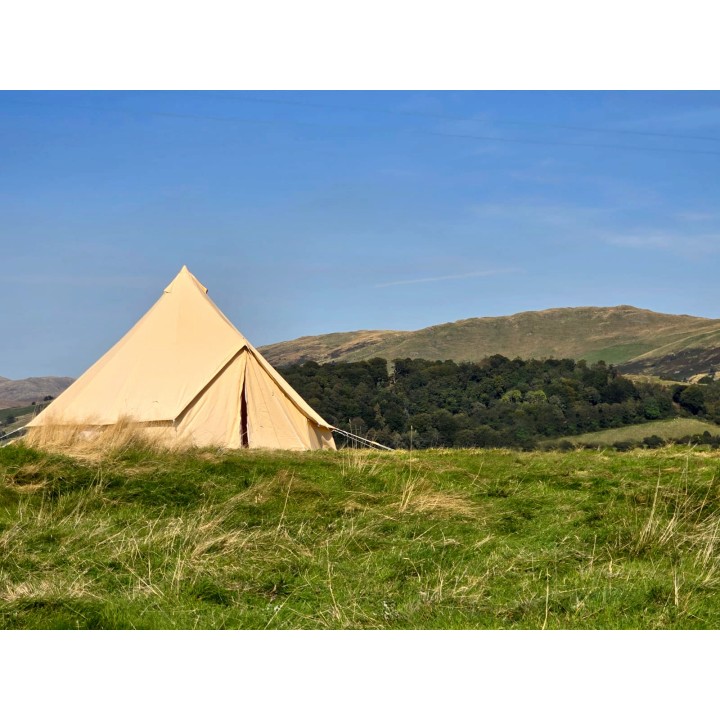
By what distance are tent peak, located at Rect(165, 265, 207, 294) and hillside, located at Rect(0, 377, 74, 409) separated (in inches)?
3700

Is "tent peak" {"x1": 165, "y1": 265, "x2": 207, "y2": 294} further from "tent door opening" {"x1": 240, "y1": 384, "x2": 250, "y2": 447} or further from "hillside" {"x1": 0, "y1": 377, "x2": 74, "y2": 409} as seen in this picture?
"hillside" {"x1": 0, "y1": 377, "x2": 74, "y2": 409}

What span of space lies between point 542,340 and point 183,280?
402 feet

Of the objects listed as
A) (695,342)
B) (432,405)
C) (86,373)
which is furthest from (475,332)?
(86,373)

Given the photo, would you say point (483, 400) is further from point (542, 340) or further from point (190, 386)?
point (542, 340)

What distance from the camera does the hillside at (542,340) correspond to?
12506 cm

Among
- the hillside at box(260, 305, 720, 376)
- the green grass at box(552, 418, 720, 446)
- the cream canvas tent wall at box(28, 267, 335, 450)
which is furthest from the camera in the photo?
the hillside at box(260, 305, 720, 376)

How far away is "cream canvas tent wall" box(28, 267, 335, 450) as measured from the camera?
17203mm

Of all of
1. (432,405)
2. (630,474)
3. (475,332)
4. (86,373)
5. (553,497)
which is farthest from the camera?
(475,332)

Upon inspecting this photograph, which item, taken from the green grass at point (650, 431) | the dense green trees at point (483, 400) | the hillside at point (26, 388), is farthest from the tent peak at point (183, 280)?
the hillside at point (26, 388)

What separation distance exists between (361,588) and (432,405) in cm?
3432

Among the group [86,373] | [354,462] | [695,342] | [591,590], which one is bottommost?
[591,590]

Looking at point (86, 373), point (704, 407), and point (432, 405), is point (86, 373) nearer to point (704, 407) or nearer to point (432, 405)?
point (432, 405)

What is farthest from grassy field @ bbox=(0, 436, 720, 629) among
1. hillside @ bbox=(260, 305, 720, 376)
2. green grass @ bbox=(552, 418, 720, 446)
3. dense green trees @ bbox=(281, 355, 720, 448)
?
hillside @ bbox=(260, 305, 720, 376)

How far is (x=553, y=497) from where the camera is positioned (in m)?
10.1
